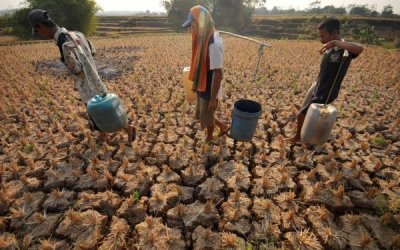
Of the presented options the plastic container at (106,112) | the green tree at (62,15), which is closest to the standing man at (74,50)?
the plastic container at (106,112)

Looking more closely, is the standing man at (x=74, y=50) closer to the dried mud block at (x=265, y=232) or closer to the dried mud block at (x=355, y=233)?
the dried mud block at (x=265, y=232)

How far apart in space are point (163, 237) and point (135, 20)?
50.8 meters

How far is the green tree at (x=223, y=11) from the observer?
37.5m

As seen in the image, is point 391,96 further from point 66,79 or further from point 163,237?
point 66,79

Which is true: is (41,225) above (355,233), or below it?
below

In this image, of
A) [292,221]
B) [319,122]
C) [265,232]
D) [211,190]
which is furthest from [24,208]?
[319,122]

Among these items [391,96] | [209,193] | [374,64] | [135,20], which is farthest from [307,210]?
[135,20]

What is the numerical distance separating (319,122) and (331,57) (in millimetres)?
843

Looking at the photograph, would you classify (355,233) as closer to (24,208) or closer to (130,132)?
(130,132)

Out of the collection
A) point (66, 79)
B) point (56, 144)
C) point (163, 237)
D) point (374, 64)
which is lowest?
point (163, 237)

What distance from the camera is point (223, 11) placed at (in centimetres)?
3941

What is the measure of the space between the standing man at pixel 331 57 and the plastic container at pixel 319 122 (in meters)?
0.20

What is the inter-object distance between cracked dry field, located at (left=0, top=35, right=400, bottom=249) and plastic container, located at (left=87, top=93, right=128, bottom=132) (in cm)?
46

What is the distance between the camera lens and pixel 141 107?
496cm
